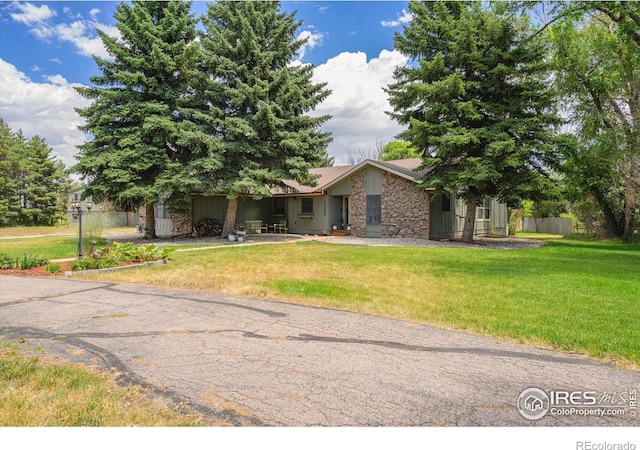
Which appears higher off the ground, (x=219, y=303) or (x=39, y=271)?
(x=39, y=271)

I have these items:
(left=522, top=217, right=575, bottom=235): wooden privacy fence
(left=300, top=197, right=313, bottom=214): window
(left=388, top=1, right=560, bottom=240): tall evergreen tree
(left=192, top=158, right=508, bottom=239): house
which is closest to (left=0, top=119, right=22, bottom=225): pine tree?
(left=192, top=158, right=508, bottom=239): house

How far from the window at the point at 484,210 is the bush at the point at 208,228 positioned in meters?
14.2

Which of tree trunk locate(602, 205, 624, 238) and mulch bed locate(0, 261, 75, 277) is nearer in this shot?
mulch bed locate(0, 261, 75, 277)

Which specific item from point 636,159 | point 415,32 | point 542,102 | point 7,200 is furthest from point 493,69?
point 7,200

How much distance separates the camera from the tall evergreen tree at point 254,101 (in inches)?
610

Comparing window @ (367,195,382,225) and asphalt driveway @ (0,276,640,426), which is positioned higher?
window @ (367,195,382,225)

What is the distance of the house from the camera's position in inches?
674

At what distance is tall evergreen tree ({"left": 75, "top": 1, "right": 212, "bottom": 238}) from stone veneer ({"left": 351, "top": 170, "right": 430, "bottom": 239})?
26.8ft

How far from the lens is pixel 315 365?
3.45 m

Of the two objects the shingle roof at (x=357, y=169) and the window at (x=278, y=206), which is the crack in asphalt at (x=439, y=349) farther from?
the window at (x=278, y=206)

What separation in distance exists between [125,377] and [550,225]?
30.0 m

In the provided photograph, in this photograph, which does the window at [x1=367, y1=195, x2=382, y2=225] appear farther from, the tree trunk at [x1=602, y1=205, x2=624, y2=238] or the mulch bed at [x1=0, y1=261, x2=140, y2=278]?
the mulch bed at [x1=0, y1=261, x2=140, y2=278]

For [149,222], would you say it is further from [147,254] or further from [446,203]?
[446,203]

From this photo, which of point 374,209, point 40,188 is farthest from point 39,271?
point 40,188
